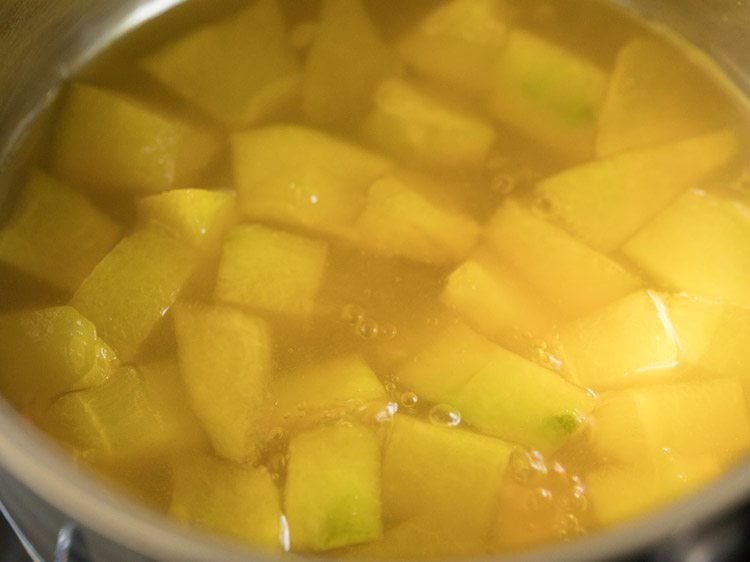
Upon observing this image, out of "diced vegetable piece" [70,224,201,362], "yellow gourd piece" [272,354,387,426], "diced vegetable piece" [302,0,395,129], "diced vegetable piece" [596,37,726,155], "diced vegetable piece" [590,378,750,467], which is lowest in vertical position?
"diced vegetable piece" [590,378,750,467]

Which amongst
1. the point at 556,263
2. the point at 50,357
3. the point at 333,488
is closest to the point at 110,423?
the point at 50,357

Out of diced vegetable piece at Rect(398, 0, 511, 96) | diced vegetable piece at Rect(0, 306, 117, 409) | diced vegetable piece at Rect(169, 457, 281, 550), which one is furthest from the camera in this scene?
diced vegetable piece at Rect(398, 0, 511, 96)

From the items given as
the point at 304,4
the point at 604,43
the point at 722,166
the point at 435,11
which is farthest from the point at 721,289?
the point at 304,4

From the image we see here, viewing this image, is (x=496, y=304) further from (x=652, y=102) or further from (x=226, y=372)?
(x=652, y=102)

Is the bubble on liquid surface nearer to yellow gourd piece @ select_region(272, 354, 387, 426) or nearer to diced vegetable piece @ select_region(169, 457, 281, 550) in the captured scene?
yellow gourd piece @ select_region(272, 354, 387, 426)

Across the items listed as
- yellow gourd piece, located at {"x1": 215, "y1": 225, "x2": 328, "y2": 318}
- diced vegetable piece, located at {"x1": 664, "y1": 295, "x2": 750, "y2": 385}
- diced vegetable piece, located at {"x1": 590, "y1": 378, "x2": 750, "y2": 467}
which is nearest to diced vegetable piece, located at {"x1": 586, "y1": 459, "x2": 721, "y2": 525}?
diced vegetable piece, located at {"x1": 590, "y1": 378, "x2": 750, "y2": 467}

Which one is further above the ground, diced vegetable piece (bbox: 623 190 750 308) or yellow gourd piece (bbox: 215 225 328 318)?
yellow gourd piece (bbox: 215 225 328 318)

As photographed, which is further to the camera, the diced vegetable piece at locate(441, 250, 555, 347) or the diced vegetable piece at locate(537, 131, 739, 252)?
the diced vegetable piece at locate(537, 131, 739, 252)
